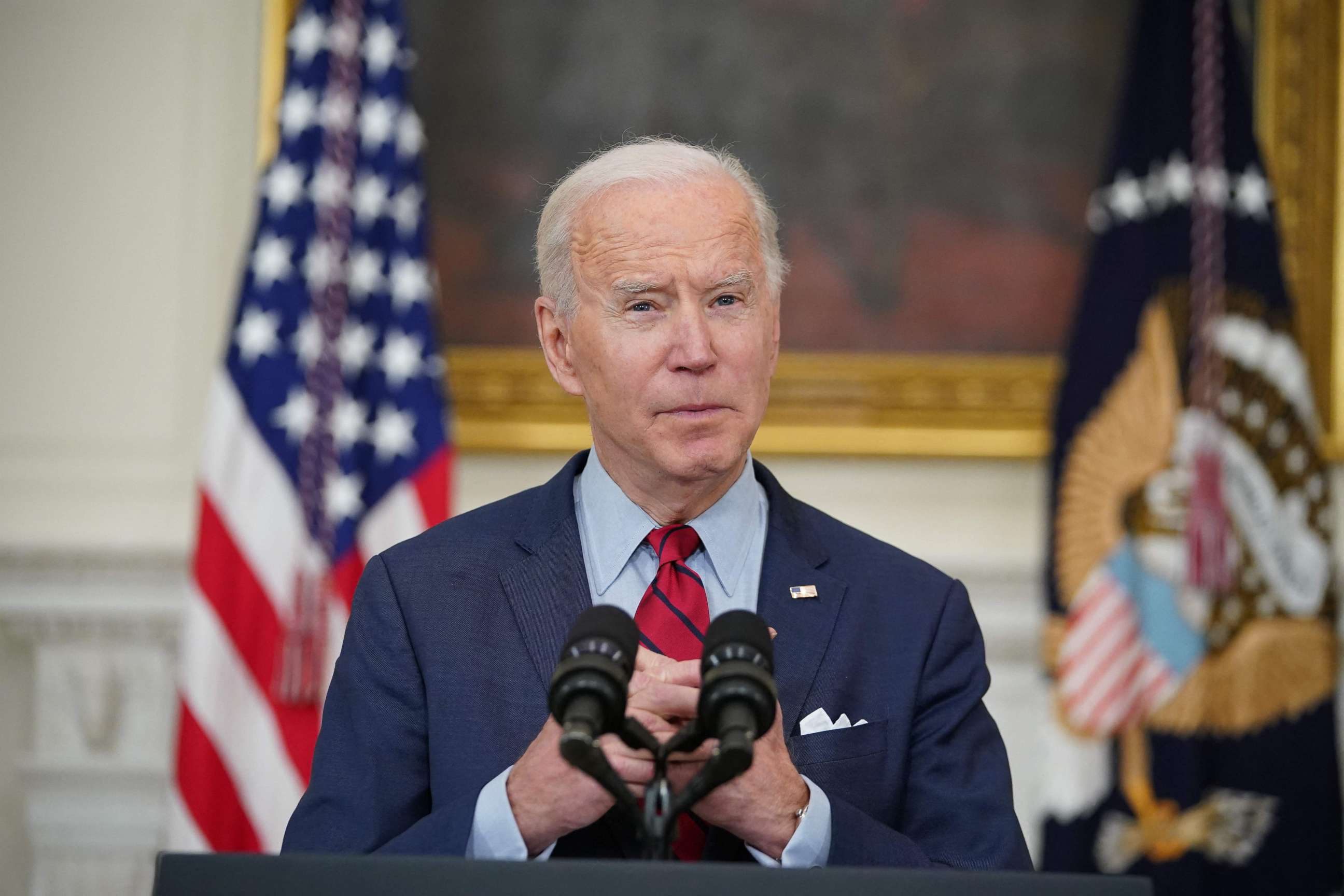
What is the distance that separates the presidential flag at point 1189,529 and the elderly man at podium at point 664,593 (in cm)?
197

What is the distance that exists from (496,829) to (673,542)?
0.56 meters

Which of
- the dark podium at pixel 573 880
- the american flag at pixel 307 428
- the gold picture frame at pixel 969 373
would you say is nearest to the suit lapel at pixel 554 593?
the dark podium at pixel 573 880

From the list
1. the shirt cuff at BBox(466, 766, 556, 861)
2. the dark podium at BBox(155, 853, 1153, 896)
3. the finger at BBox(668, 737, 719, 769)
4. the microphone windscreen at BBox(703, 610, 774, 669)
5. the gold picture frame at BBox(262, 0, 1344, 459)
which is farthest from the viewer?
the gold picture frame at BBox(262, 0, 1344, 459)

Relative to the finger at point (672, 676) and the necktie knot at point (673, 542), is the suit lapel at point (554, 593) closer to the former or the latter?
the necktie knot at point (673, 542)

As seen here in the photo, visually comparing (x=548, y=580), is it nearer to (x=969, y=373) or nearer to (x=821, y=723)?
(x=821, y=723)

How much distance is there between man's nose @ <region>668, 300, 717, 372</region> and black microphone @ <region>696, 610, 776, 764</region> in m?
0.66

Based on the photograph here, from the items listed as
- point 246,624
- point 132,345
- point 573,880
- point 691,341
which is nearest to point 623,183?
point 691,341

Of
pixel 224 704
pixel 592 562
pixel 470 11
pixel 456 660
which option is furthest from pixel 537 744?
pixel 470 11

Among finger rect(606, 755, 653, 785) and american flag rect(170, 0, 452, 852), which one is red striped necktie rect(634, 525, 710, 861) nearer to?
finger rect(606, 755, 653, 785)

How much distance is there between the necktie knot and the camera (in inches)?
84.7

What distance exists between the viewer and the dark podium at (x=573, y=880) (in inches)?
52.8

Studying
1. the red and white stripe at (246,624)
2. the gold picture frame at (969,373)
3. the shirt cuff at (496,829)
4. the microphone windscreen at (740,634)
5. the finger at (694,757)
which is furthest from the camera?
the gold picture frame at (969,373)

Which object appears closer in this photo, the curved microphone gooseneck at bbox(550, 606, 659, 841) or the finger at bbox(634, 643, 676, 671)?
the curved microphone gooseneck at bbox(550, 606, 659, 841)

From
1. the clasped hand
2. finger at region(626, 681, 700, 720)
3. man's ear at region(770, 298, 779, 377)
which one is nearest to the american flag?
man's ear at region(770, 298, 779, 377)
